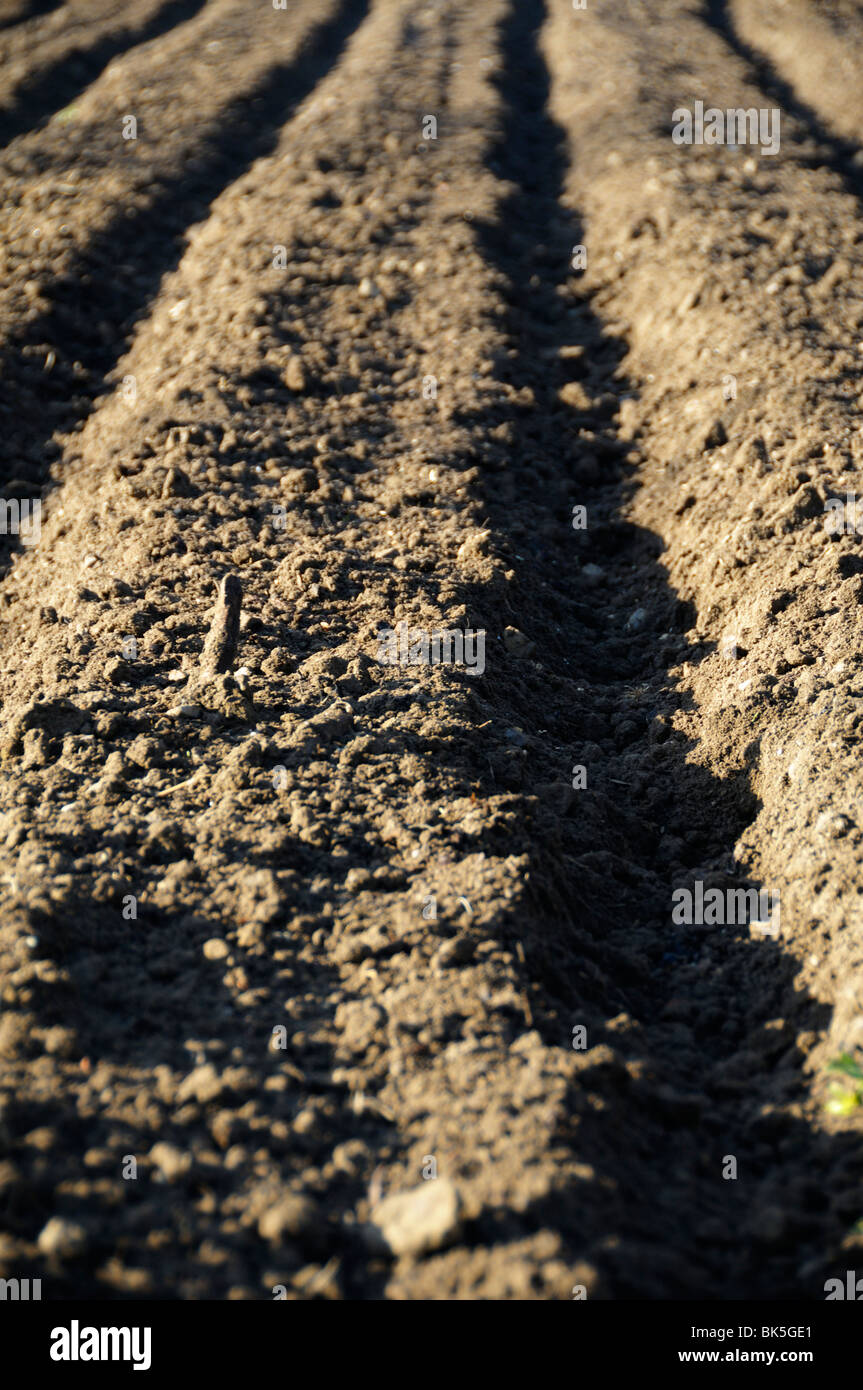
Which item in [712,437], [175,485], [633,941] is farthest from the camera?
[712,437]

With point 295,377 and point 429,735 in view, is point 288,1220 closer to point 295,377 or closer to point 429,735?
point 429,735

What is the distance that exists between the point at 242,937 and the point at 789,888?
153 cm

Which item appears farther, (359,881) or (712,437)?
(712,437)

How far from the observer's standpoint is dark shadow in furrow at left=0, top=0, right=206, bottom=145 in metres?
8.97

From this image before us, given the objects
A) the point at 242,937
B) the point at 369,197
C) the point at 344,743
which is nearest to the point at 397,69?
the point at 369,197

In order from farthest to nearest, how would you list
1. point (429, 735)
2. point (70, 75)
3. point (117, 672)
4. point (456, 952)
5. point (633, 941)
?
point (70, 75)
point (117, 672)
point (429, 735)
point (633, 941)
point (456, 952)

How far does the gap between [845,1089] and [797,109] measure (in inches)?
400

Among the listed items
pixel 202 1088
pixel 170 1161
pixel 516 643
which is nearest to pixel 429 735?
pixel 516 643

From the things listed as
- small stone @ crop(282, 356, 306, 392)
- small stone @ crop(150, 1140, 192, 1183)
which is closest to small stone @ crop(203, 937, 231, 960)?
small stone @ crop(150, 1140, 192, 1183)

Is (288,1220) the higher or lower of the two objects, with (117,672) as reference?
lower

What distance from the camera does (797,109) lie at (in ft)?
30.5

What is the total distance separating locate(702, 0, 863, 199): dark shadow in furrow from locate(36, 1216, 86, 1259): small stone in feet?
26.9

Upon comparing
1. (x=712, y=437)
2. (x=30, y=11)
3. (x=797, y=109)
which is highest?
(x=30, y=11)

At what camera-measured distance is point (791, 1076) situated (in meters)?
2.27
